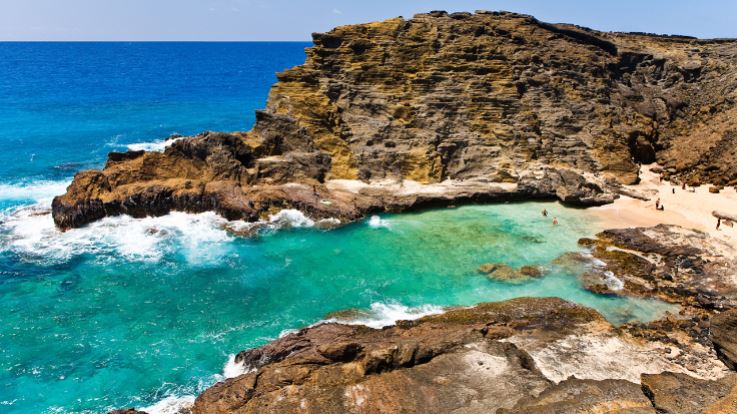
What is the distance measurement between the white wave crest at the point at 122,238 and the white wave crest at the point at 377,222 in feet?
35.6

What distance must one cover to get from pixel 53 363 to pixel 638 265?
33199mm

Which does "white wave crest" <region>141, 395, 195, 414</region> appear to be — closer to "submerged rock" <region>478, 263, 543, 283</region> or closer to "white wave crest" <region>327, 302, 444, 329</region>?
"white wave crest" <region>327, 302, 444, 329</region>

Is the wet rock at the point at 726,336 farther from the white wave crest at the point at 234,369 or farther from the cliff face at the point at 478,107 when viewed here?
the cliff face at the point at 478,107

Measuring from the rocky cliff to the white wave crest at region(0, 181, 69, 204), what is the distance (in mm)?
9601

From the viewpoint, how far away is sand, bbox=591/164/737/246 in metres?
37.5

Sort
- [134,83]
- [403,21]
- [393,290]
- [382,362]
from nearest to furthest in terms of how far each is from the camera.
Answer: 1. [382,362]
2. [393,290]
3. [403,21]
4. [134,83]

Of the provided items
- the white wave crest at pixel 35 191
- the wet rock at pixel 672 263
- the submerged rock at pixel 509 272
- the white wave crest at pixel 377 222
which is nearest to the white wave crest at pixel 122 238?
the white wave crest at pixel 35 191

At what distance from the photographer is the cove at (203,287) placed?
23141 mm

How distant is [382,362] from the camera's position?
58.7 ft

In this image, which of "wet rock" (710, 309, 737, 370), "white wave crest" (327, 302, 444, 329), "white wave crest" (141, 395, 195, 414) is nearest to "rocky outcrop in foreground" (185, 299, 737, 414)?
"wet rock" (710, 309, 737, 370)

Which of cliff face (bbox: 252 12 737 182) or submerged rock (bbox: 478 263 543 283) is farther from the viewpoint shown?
cliff face (bbox: 252 12 737 182)

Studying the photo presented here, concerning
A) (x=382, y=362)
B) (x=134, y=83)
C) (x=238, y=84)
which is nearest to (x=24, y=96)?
(x=134, y=83)

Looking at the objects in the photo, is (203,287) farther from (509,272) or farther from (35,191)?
(35,191)

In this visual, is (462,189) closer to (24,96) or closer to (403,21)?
(403,21)
